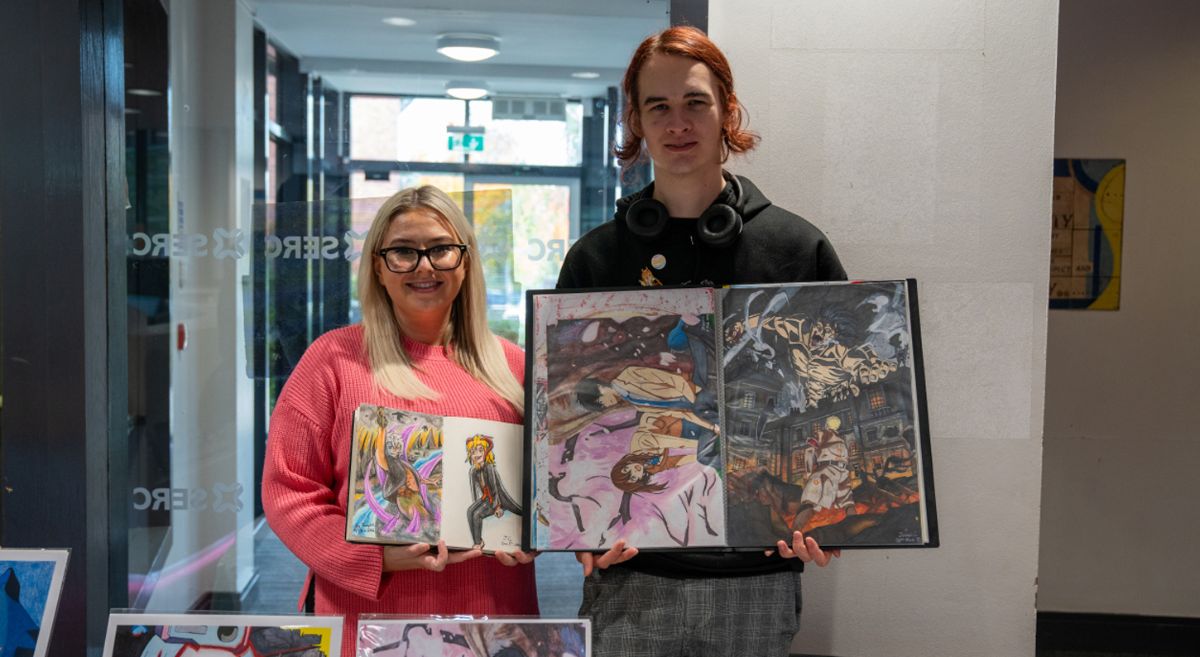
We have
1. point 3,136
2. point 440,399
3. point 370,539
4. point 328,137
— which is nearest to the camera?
point 370,539

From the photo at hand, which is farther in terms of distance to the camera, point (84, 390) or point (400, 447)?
point (84, 390)

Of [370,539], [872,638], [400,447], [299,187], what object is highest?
[299,187]

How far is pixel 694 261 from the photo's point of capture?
1.91 m

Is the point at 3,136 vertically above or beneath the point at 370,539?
above

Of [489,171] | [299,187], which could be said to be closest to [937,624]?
[489,171]

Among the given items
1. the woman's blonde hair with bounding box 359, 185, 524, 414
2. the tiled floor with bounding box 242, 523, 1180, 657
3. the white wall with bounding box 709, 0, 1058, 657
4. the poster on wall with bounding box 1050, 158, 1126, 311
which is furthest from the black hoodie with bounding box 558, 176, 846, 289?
the poster on wall with bounding box 1050, 158, 1126, 311

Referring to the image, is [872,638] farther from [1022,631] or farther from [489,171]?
[489,171]

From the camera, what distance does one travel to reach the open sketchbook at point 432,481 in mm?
1644

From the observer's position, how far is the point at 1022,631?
8.18 feet

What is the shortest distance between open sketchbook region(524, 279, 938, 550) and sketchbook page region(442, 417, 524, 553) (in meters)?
0.05

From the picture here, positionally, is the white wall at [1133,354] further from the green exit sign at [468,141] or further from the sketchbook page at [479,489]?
the sketchbook page at [479,489]

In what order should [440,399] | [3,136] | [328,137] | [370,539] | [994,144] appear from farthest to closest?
[328,137] → [3,136] → [994,144] → [440,399] → [370,539]

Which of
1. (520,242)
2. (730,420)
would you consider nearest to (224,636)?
(730,420)

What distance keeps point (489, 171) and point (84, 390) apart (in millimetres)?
1311
